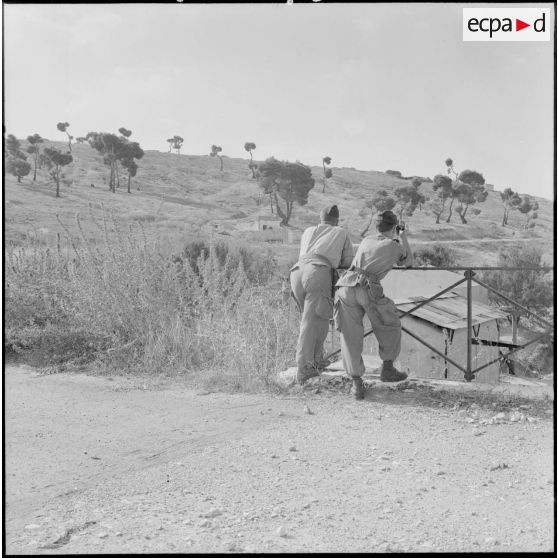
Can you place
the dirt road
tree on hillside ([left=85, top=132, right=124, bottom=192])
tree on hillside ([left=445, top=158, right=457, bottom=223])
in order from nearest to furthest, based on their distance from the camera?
the dirt road, tree on hillside ([left=85, top=132, right=124, bottom=192]), tree on hillside ([left=445, top=158, right=457, bottom=223])

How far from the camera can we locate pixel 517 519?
318 cm

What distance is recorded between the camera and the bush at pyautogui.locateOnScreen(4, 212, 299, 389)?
672 centimetres

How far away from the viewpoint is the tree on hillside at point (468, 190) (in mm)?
71312

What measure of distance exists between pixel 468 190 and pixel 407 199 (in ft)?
27.6

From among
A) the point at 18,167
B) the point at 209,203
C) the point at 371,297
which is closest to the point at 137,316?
the point at 371,297

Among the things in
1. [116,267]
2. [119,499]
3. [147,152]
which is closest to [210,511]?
[119,499]

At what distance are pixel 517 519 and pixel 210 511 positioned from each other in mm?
1489

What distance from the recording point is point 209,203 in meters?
71.4

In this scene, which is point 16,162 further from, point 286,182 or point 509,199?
point 509,199

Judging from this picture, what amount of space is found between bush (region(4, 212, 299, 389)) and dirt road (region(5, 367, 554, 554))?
1.04 m

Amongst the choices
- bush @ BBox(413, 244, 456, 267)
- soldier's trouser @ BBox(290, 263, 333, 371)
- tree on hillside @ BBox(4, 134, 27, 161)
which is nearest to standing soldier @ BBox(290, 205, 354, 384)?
soldier's trouser @ BBox(290, 263, 333, 371)

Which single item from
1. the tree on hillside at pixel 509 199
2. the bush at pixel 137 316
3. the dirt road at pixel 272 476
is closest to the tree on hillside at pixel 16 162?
the tree on hillside at pixel 509 199

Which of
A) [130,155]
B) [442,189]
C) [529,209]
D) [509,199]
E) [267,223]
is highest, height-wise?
[130,155]

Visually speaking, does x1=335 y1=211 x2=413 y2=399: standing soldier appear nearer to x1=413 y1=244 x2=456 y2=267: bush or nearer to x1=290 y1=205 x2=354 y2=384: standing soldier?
x1=290 y1=205 x2=354 y2=384: standing soldier
